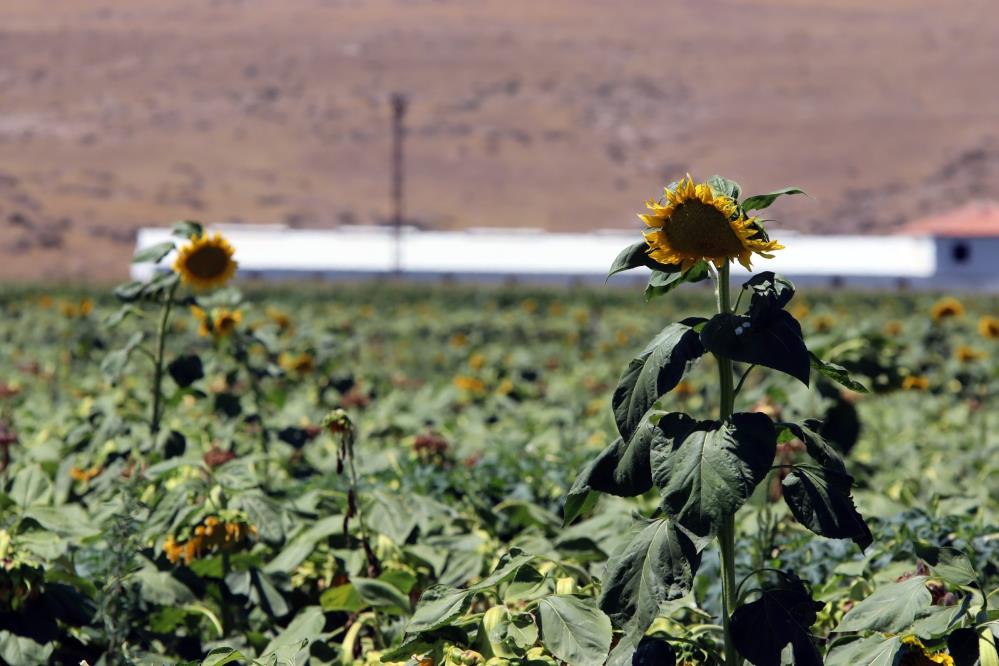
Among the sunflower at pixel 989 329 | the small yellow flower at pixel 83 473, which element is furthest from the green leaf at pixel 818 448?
the sunflower at pixel 989 329

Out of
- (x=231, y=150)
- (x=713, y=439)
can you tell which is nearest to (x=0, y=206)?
(x=231, y=150)

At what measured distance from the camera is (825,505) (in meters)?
2.48

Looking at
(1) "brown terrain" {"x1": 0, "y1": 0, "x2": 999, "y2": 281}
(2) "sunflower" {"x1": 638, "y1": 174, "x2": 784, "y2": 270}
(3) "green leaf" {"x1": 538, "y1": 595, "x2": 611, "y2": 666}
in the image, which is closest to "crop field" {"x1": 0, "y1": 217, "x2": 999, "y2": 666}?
(3) "green leaf" {"x1": 538, "y1": 595, "x2": 611, "y2": 666}

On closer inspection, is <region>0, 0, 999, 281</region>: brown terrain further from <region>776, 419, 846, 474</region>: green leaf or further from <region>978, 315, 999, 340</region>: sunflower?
<region>776, 419, 846, 474</region>: green leaf

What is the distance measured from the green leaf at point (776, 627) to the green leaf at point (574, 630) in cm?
27

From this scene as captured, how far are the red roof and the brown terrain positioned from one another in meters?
29.1

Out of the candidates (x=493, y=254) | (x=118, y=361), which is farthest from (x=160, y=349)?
(x=493, y=254)

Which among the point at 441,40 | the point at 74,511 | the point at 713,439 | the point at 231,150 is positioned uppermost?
the point at 441,40

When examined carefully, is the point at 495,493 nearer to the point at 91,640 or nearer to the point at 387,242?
the point at 91,640

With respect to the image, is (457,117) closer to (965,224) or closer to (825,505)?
(965,224)

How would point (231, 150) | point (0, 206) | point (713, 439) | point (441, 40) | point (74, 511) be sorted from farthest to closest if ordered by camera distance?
1. point (441, 40)
2. point (231, 150)
3. point (0, 206)
4. point (74, 511)
5. point (713, 439)

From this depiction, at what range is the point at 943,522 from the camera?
3.67 metres

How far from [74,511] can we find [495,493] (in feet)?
4.55

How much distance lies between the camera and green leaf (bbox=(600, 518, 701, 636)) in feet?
8.02
